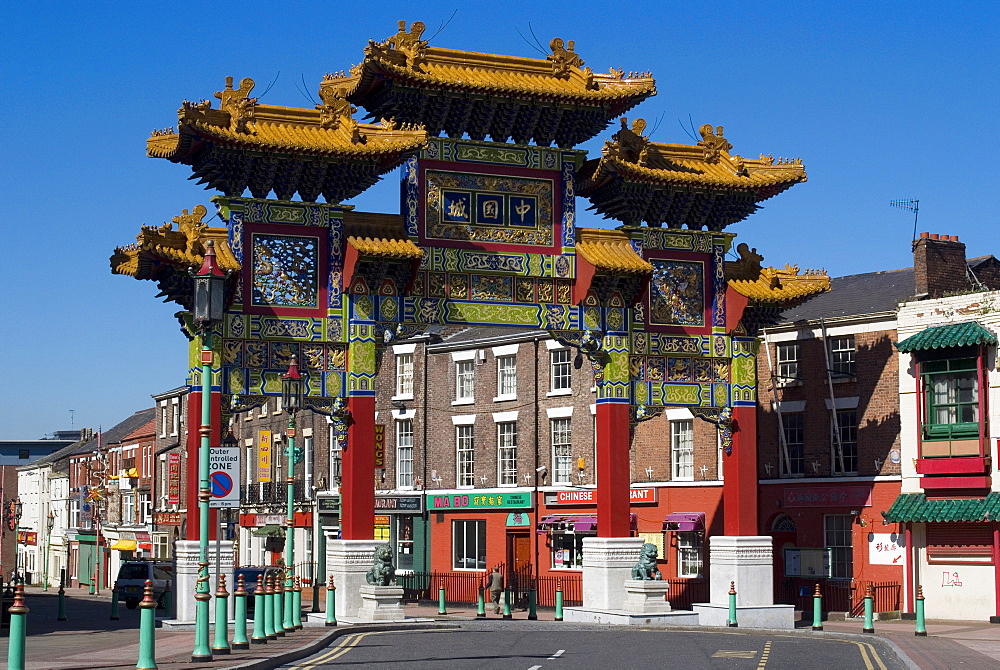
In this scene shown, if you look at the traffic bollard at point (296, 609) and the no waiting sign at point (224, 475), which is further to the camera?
the traffic bollard at point (296, 609)

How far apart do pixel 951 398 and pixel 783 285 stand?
6988 mm

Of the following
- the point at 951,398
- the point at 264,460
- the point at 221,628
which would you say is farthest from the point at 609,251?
the point at 221,628

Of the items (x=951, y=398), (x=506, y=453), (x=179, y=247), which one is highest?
(x=179, y=247)

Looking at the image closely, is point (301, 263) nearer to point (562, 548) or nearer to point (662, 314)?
point (662, 314)

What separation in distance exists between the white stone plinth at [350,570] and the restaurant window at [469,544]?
71.9 ft

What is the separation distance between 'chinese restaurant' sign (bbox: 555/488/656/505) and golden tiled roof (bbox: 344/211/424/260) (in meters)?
18.4

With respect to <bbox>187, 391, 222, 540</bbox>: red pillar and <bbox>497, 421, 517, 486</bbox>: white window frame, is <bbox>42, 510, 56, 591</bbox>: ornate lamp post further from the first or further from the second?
<bbox>187, 391, 222, 540</bbox>: red pillar

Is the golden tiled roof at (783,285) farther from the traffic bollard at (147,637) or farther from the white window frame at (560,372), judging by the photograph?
the traffic bollard at (147,637)

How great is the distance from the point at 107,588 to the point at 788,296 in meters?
59.9

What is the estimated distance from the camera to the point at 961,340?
38.8m

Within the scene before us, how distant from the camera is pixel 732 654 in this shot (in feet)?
79.4

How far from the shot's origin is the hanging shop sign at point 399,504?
183 feet

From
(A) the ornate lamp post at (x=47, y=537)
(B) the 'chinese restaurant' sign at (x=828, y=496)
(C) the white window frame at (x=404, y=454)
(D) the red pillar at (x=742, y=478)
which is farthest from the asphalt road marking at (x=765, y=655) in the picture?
(A) the ornate lamp post at (x=47, y=537)

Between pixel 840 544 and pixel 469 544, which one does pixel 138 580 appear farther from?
pixel 840 544
